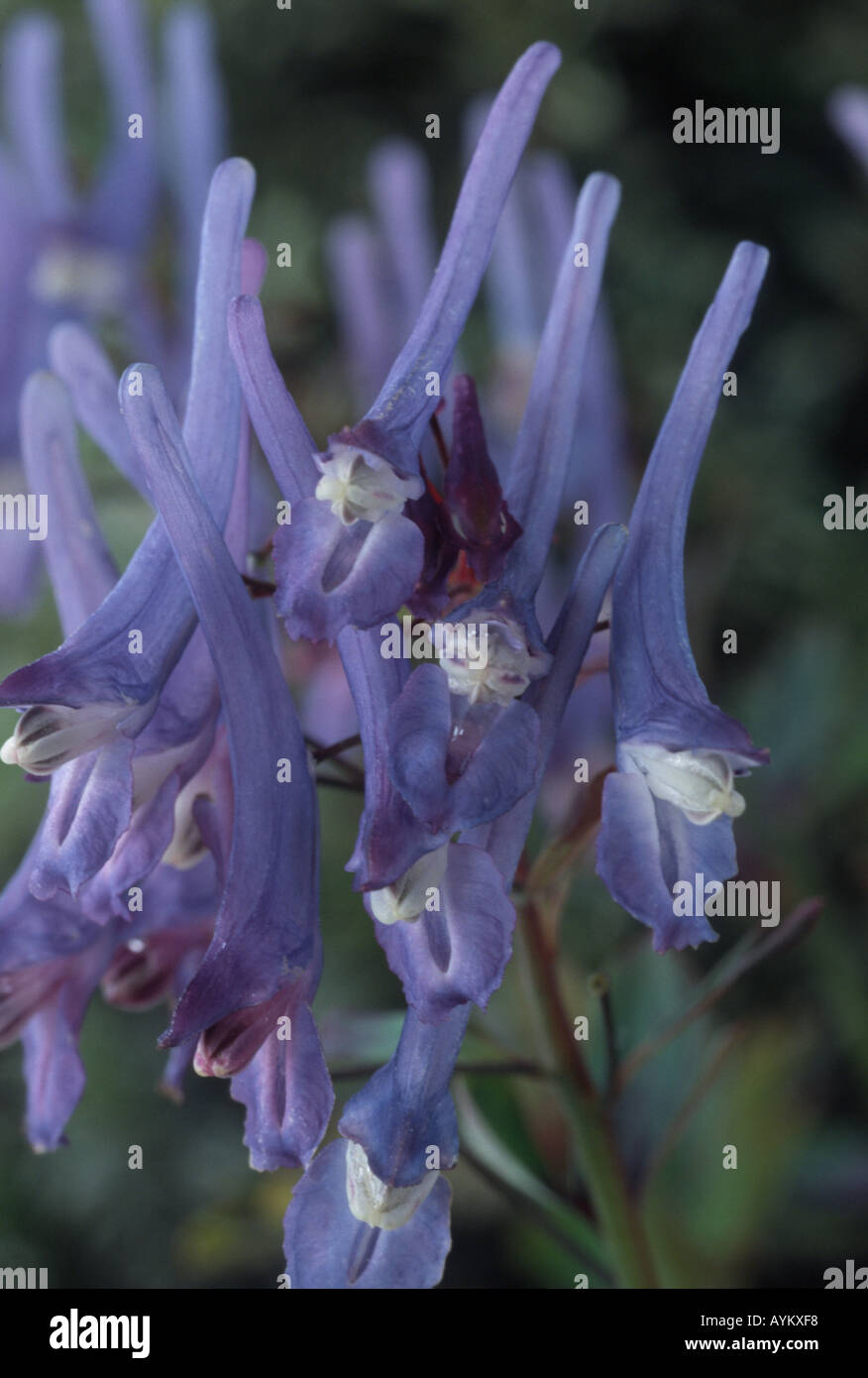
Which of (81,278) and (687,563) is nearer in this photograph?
(81,278)

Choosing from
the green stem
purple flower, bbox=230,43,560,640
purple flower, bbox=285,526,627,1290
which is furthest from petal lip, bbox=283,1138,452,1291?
purple flower, bbox=230,43,560,640

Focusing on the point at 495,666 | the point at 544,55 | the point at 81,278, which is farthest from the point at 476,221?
the point at 81,278

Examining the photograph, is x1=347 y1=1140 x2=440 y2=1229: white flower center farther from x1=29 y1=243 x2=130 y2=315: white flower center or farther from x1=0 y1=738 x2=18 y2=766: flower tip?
x1=29 y1=243 x2=130 y2=315: white flower center

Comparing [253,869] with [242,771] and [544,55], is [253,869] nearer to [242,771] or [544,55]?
[242,771]

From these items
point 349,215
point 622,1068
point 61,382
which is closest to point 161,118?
point 349,215

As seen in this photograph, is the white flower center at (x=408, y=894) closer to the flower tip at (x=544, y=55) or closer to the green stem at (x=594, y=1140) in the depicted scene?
the green stem at (x=594, y=1140)
